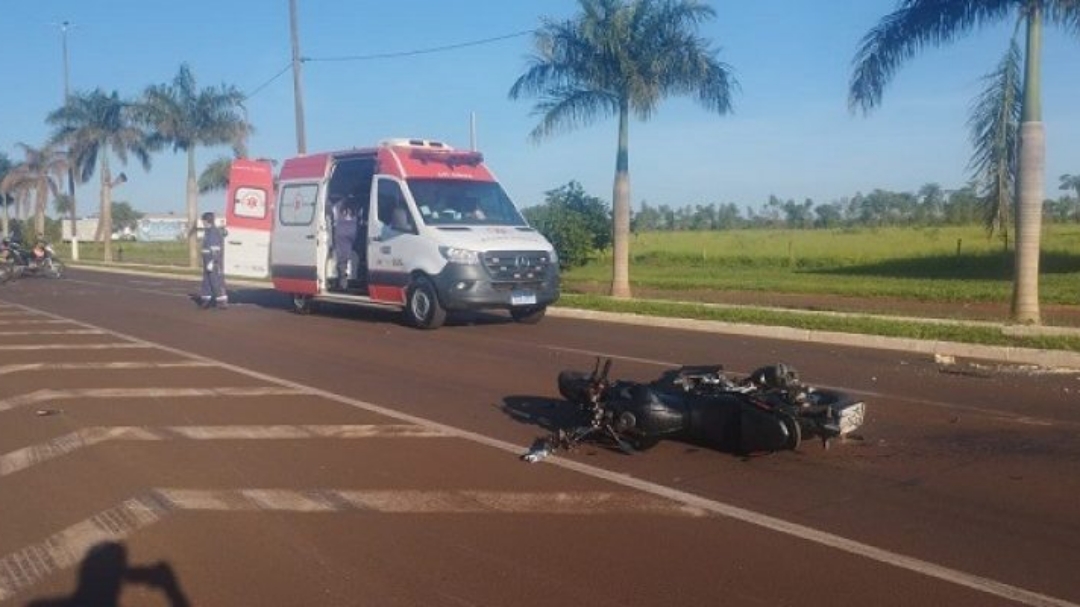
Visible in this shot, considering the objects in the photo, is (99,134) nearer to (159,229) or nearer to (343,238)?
(343,238)

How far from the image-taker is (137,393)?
10703 millimetres

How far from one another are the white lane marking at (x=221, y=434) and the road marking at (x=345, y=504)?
1635 millimetres

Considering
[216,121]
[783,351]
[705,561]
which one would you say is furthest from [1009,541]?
[216,121]

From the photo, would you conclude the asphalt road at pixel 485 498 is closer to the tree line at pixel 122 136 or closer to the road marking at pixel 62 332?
the road marking at pixel 62 332

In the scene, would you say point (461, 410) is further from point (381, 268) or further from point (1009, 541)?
point (381, 268)

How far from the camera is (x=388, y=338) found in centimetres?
1583

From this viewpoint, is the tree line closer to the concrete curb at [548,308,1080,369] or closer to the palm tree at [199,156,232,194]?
the palm tree at [199,156,232,194]

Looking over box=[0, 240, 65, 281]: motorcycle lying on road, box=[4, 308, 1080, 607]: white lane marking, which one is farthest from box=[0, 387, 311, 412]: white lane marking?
box=[0, 240, 65, 281]: motorcycle lying on road

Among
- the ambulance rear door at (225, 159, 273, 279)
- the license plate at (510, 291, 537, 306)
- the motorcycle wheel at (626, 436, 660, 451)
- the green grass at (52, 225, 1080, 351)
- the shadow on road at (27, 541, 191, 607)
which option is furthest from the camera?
the ambulance rear door at (225, 159, 273, 279)

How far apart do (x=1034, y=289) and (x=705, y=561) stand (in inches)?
537

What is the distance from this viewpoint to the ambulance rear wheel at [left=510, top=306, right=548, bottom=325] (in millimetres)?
18047

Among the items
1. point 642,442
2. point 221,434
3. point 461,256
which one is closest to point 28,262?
point 461,256

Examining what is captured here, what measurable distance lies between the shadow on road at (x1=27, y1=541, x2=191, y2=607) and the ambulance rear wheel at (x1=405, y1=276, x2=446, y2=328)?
10874mm

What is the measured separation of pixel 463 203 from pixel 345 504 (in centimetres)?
1118
